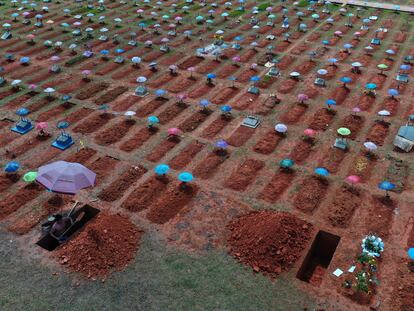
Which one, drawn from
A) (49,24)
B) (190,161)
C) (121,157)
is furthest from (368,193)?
(49,24)

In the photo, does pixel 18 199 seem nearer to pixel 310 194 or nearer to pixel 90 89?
pixel 90 89

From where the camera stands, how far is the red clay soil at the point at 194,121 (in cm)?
3347

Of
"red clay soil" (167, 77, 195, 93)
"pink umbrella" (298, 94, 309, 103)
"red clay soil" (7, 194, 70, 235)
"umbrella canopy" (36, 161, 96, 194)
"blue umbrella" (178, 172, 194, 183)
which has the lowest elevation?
"red clay soil" (167, 77, 195, 93)

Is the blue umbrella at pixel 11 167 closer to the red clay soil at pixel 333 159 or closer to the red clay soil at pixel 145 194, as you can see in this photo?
the red clay soil at pixel 145 194

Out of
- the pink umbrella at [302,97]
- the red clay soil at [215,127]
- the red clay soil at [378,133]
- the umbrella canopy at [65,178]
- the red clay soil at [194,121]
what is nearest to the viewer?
the umbrella canopy at [65,178]

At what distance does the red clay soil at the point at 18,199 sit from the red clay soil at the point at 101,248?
5402mm

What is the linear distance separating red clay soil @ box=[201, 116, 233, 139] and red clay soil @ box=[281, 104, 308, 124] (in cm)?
507

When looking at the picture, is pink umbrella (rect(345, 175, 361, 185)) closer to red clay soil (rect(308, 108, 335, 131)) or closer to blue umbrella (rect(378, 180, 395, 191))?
blue umbrella (rect(378, 180, 395, 191))

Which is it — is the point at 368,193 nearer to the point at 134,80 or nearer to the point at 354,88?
the point at 354,88

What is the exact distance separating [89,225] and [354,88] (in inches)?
1167

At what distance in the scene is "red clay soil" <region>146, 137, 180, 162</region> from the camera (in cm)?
2997

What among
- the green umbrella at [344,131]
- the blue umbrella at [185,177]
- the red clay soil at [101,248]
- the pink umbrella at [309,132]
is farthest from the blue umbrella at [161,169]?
the green umbrella at [344,131]

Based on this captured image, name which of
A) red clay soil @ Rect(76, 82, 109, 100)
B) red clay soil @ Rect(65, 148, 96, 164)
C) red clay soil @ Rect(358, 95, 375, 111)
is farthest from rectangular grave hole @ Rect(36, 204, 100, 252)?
red clay soil @ Rect(358, 95, 375, 111)

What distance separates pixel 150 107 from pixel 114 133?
5.19 metres
